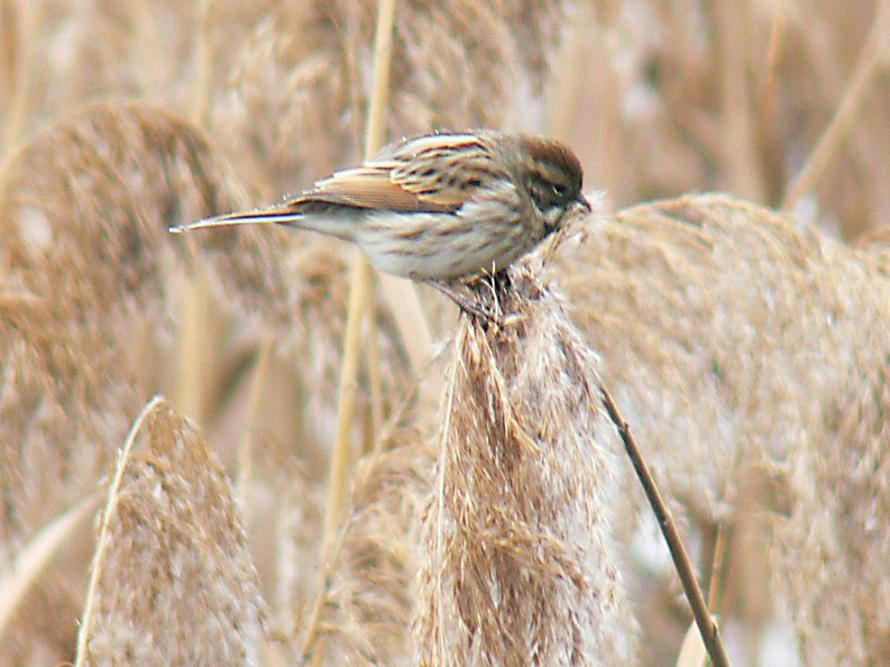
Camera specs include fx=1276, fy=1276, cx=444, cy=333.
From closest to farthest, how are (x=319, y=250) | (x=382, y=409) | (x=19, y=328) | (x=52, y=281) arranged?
1. (x=19, y=328)
2. (x=52, y=281)
3. (x=382, y=409)
4. (x=319, y=250)

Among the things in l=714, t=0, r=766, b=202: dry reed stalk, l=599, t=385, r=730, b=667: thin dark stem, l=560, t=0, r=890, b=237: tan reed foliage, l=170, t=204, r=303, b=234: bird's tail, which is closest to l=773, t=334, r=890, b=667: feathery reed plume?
l=599, t=385, r=730, b=667: thin dark stem

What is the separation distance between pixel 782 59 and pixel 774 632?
66.5 inches

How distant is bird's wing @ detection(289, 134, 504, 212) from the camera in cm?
251

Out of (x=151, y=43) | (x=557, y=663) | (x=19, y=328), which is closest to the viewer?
(x=557, y=663)

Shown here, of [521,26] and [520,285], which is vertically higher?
[521,26]

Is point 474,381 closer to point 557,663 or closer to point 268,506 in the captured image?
point 557,663

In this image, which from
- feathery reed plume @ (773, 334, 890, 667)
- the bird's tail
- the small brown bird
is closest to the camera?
feathery reed plume @ (773, 334, 890, 667)

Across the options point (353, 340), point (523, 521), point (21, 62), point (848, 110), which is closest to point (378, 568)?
point (353, 340)

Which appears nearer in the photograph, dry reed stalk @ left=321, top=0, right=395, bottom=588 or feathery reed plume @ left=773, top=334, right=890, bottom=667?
feathery reed plume @ left=773, top=334, right=890, bottom=667

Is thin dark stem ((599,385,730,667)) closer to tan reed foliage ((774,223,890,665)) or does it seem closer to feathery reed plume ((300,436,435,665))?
tan reed foliage ((774,223,890,665))

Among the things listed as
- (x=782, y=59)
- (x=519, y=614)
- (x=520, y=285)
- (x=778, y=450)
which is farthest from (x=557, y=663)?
(x=782, y=59)

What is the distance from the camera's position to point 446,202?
2619 mm

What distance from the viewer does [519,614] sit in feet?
5.14

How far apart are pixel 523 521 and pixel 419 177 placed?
1.18m
